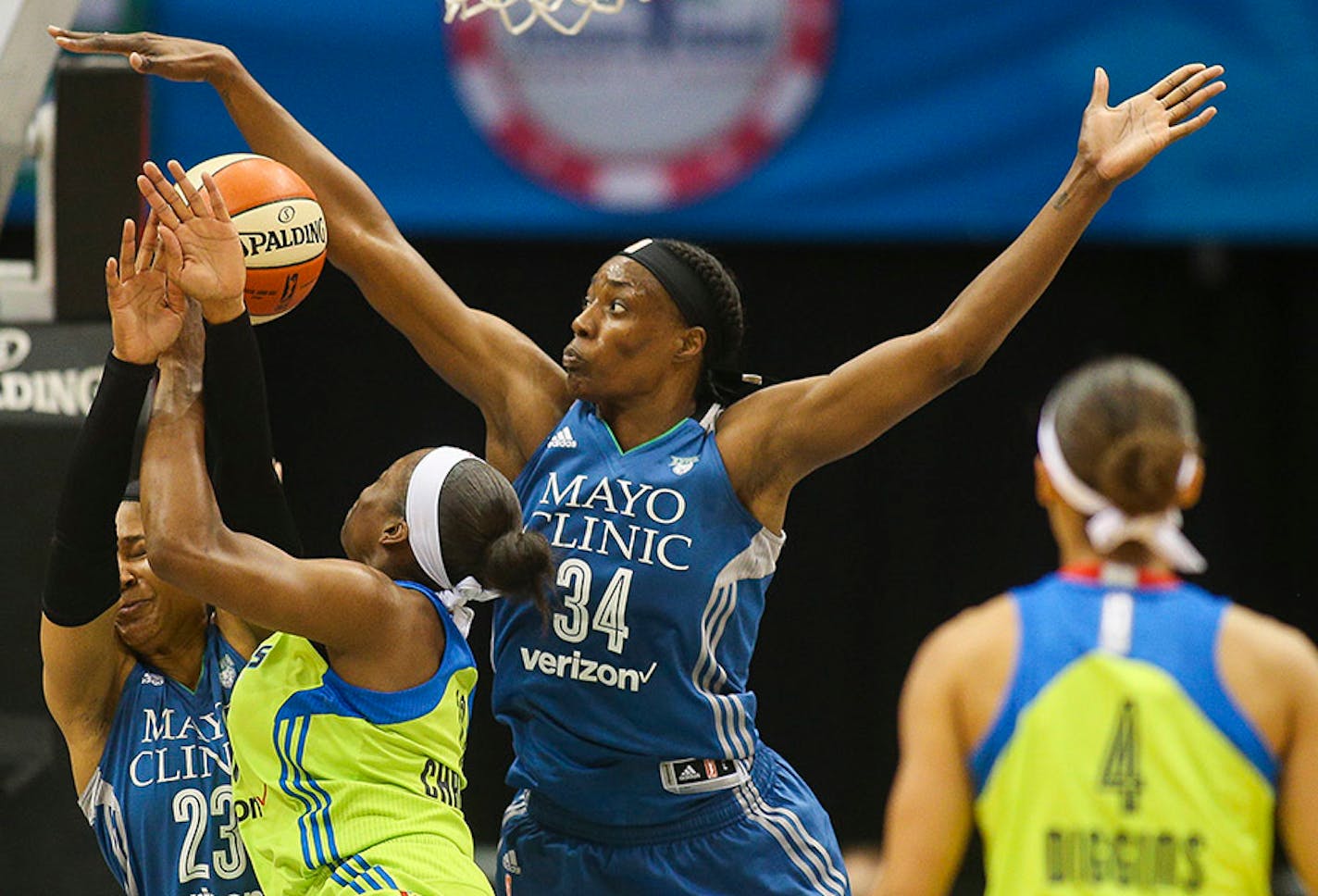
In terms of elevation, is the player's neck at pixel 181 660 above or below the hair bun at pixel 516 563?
below

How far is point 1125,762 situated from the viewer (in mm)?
3178

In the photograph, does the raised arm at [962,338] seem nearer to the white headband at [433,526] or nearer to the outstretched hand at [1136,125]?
the outstretched hand at [1136,125]

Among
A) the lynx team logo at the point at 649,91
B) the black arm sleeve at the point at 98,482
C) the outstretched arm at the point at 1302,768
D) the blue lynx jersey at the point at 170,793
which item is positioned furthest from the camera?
the lynx team logo at the point at 649,91

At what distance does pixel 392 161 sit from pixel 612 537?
126 inches

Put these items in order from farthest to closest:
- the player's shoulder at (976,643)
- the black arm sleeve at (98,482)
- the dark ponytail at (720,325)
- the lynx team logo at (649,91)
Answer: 1. the lynx team logo at (649,91)
2. the dark ponytail at (720,325)
3. the black arm sleeve at (98,482)
4. the player's shoulder at (976,643)

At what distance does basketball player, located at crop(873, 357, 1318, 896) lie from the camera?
3.16 m

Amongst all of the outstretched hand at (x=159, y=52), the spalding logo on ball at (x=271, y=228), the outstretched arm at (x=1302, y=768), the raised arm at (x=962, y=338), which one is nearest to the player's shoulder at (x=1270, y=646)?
the outstretched arm at (x=1302, y=768)

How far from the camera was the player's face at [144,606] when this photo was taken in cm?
436

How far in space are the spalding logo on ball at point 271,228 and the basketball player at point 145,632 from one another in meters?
0.29

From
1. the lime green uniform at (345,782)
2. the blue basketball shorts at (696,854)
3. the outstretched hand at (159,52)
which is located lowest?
the blue basketball shorts at (696,854)

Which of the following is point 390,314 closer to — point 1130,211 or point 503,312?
point 503,312

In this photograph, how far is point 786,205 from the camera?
753 centimetres

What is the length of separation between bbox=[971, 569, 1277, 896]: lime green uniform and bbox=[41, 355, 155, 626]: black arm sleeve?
1.76 m

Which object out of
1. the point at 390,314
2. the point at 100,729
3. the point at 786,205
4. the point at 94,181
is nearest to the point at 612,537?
the point at 390,314
